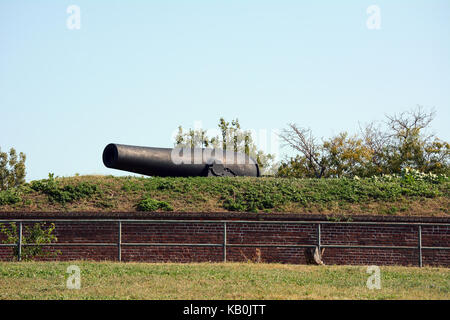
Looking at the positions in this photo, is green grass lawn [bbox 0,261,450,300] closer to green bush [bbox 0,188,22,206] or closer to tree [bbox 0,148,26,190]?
green bush [bbox 0,188,22,206]

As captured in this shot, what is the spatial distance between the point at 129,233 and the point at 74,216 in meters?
2.03

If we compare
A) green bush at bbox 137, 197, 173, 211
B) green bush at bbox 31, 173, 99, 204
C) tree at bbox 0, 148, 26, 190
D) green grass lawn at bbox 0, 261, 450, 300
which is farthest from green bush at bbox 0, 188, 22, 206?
tree at bbox 0, 148, 26, 190

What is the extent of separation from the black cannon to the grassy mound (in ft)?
2.24

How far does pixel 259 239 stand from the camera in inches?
725

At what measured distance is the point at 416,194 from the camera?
69.6 feet

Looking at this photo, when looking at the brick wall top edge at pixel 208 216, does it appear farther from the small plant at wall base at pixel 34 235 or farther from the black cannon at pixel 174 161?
the black cannon at pixel 174 161

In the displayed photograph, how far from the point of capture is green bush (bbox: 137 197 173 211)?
19547 millimetres

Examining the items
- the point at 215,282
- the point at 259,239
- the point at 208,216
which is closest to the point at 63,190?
the point at 208,216

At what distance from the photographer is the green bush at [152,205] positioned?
19547 mm

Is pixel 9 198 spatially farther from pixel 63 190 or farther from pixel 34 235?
pixel 34 235

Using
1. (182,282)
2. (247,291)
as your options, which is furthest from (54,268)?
(247,291)

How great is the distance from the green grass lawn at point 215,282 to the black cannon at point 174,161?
7.72 meters

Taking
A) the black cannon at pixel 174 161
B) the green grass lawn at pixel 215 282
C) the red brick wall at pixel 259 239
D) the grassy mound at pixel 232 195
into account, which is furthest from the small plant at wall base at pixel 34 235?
the black cannon at pixel 174 161
